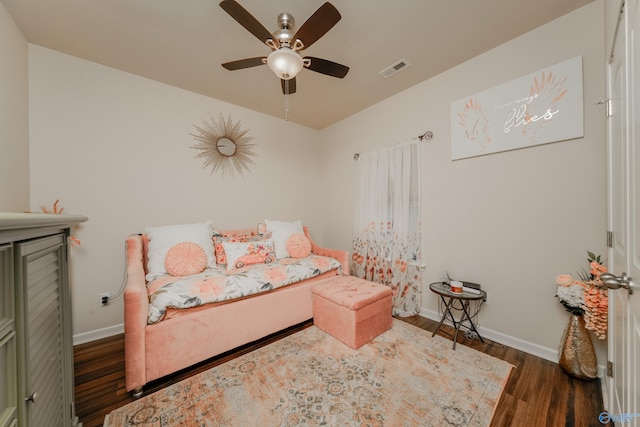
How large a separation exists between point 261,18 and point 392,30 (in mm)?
991

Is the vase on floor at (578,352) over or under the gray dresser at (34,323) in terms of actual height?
under

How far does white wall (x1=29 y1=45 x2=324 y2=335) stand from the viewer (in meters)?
1.99

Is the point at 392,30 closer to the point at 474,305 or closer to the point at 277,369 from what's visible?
the point at 474,305

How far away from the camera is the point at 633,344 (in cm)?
87

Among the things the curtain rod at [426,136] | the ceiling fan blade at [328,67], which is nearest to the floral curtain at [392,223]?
the curtain rod at [426,136]

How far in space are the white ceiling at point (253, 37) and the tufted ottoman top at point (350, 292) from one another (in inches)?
82.4

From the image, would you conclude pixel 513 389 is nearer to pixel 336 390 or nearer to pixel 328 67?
pixel 336 390

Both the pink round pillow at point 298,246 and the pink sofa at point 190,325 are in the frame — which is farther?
the pink round pillow at point 298,246

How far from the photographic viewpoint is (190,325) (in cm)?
168

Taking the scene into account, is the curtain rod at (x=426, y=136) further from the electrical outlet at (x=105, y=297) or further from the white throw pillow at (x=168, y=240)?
the electrical outlet at (x=105, y=297)

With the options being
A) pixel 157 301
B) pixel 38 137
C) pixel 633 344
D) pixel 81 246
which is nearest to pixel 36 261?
pixel 157 301

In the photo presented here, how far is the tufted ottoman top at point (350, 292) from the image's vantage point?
77.0 inches

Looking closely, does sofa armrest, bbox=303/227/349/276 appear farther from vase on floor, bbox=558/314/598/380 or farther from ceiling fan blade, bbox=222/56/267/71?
ceiling fan blade, bbox=222/56/267/71

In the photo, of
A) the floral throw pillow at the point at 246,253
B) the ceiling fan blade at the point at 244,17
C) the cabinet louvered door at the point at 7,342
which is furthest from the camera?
the floral throw pillow at the point at 246,253
